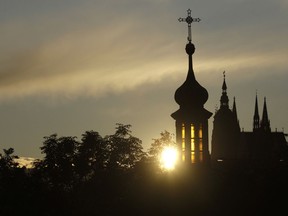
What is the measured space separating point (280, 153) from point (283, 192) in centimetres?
1950

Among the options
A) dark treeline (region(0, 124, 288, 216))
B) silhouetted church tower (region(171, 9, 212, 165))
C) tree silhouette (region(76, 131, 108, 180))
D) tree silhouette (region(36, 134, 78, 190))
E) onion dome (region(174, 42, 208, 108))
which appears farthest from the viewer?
tree silhouette (region(76, 131, 108, 180))

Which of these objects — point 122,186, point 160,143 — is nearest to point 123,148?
point 160,143

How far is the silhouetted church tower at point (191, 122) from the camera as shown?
328 ft

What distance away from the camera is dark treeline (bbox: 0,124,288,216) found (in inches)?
3720

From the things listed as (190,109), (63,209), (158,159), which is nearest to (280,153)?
(190,109)

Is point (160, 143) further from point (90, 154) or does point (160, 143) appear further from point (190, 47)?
point (190, 47)

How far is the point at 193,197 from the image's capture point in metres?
94.3

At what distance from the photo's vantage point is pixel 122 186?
381 feet

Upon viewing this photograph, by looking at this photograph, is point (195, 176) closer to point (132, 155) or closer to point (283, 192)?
point (283, 192)

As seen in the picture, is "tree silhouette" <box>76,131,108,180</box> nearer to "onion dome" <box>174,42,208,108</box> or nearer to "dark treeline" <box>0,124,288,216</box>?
"dark treeline" <box>0,124,288,216</box>

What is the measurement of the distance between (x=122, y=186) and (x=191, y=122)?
17.2 meters

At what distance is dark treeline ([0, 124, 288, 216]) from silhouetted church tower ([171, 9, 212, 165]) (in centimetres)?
142

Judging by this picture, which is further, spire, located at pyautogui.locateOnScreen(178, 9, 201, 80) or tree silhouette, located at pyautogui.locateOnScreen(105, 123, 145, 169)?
tree silhouette, located at pyautogui.locateOnScreen(105, 123, 145, 169)

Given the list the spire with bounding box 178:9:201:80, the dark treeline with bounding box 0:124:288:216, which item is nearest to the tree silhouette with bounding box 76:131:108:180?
the dark treeline with bounding box 0:124:288:216
